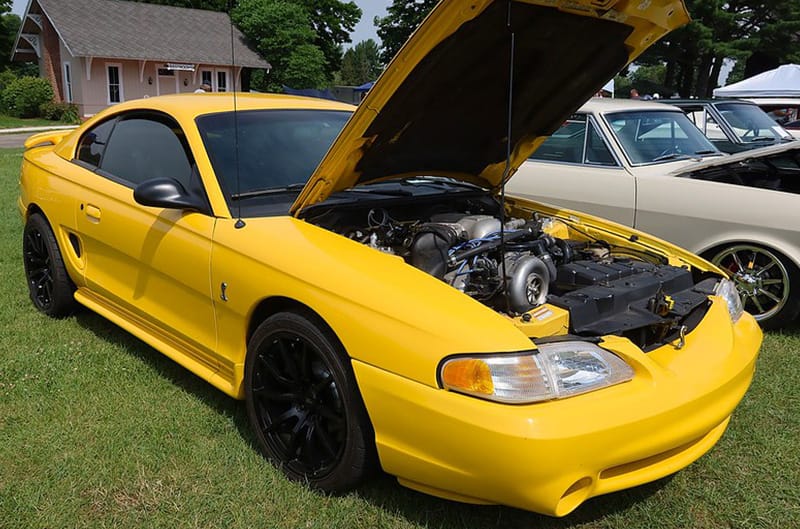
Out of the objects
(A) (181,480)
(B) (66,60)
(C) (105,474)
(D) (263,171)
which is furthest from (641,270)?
(B) (66,60)

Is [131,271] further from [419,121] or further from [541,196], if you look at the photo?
[541,196]

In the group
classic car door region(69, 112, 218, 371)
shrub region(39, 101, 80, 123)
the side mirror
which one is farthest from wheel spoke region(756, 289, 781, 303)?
shrub region(39, 101, 80, 123)

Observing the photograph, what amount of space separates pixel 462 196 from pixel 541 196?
2.27 metres

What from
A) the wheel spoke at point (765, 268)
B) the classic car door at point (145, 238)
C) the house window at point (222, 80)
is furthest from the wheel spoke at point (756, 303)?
the house window at point (222, 80)

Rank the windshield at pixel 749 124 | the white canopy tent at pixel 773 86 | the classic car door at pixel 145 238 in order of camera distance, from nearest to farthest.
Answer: the classic car door at pixel 145 238, the windshield at pixel 749 124, the white canopy tent at pixel 773 86

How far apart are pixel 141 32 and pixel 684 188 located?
31989 mm

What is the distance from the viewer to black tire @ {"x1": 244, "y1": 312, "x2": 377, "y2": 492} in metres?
2.41

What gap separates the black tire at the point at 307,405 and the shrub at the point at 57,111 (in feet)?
98.3

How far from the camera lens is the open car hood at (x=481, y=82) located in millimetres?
2494

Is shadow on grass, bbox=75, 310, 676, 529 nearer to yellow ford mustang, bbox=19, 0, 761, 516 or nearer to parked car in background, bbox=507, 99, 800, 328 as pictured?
yellow ford mustang, bbox=19, 0, 761, 516

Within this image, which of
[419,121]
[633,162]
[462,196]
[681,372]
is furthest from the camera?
[633,162]

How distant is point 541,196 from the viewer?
5.74 metres

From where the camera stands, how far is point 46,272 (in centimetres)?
440

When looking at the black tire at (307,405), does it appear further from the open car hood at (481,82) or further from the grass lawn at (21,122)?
the grass lawn at (21,122)
